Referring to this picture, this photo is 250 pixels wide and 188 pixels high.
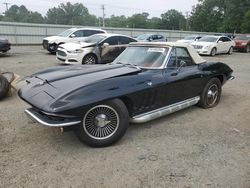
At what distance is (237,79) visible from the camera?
9836 millimetres

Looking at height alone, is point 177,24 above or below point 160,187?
above

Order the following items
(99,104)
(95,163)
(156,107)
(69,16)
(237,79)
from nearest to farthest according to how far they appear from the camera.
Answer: (95,163) → (99,104) → (156,107) → (237,79) → (69,16)

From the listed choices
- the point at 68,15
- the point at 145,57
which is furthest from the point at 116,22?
the point at 145,57

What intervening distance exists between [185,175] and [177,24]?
317ft

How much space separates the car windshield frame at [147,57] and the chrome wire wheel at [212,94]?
1.50 m

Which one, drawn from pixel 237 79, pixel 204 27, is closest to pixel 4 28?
pixel 237 79

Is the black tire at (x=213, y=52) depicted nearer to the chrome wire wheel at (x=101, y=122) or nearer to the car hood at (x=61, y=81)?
the car hood at (x=61, y=81)

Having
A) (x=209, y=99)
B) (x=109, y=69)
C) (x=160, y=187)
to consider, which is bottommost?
(x=160, y=187)

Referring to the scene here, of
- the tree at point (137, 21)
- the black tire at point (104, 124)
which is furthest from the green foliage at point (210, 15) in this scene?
the black tire at point (104, 124)

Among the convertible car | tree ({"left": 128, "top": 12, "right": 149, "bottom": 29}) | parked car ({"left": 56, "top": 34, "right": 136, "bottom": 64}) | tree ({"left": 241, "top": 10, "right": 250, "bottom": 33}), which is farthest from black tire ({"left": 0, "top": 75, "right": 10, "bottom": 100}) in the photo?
tree ({"left": 128, "top": 12, "right": 149, "bottom": 29})

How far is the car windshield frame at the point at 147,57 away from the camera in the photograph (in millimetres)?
5117

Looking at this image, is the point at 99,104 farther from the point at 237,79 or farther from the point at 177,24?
the point at 177,24

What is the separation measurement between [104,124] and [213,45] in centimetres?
1724

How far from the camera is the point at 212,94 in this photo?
618cm
